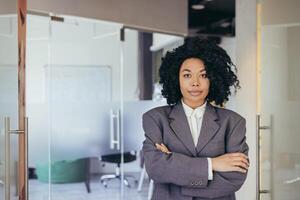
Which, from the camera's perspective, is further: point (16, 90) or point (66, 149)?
point (66, 149)

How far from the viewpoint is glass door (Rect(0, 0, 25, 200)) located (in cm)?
195

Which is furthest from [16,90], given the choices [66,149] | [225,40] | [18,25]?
[225,40]

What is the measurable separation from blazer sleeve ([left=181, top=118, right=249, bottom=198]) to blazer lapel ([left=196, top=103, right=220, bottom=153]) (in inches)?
2.6

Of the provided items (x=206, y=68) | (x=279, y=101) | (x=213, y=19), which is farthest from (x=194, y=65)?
(x=213, y=19)

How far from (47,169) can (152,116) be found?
12.7ft

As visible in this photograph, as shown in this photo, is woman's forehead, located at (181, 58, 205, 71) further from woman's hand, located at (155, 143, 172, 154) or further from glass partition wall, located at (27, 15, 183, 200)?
glass partition wall, located at (27, 15, 183, 200)

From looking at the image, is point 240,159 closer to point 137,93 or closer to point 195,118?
point 195,118

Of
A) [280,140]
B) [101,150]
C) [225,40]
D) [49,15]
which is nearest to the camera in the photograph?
[280,140]

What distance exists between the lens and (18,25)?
80.6 inches

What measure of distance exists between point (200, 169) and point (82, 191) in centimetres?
416

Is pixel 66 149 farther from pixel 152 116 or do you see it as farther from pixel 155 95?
pixel 152 116

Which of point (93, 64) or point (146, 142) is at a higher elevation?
point (93, 64)

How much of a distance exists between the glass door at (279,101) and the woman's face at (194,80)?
0.91 metres

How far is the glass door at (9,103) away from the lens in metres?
1.95
